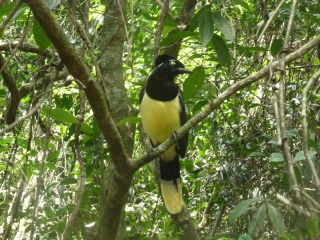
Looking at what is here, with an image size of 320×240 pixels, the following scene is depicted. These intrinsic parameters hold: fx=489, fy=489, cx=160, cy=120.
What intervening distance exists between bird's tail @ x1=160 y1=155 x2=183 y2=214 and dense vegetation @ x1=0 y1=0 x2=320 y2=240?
0.09m

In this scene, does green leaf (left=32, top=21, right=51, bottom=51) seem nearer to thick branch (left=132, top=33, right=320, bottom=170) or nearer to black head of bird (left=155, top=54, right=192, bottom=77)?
thick branch (left=132, top=33, right=320, bottom=170)

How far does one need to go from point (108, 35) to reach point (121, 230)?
5.45 ft

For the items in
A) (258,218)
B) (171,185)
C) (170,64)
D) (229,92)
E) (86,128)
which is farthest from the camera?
(171,185)

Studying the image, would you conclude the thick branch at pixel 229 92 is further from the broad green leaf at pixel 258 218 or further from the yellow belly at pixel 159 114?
the yellow belly at pixel 159 114

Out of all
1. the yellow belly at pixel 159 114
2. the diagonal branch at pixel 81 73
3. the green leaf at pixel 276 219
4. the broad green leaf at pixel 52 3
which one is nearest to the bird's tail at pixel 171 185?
the yellow belly at pixel 159 114

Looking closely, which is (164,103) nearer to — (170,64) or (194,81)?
(170,64)

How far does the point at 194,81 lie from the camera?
2.88 meters

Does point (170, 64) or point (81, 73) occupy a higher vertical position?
point (170, 64)

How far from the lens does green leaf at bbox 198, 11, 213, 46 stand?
2.29 metres

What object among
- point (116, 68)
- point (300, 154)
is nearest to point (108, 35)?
point (116, 68)

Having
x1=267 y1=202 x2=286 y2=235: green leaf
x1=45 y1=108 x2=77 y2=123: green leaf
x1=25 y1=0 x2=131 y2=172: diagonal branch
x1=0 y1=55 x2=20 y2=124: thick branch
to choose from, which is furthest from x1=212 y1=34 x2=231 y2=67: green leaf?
x1=0 y1=55 x2=20 y2=124: thick branch

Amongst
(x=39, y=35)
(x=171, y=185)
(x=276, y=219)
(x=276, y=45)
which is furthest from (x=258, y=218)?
(x=171, y=185)

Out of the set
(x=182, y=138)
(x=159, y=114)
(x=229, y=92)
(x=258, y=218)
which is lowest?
(x=258, y=218)

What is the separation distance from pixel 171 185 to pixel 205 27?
6.88 ft
